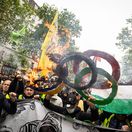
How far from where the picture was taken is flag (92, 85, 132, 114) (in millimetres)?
7641

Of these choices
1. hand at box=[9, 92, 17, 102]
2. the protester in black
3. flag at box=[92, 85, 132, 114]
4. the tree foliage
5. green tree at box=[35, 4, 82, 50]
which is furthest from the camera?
green tree at box=[35, 4, 82, 50]

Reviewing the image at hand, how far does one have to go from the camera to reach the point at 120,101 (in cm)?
781

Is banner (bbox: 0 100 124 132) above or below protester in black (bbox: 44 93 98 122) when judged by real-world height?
below

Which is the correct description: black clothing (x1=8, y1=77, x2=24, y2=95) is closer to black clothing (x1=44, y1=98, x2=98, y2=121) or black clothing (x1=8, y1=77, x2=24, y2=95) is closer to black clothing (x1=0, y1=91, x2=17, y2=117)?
black clothing (x1=44, y1=98, x2=98, y2=121)

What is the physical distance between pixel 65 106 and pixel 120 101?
121 cm

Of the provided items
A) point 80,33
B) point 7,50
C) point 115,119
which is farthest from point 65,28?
point 115,119

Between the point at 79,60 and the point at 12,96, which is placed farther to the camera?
the point at 79,60

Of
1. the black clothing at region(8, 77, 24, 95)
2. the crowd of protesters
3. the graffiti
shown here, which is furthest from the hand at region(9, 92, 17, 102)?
the black clothing at region(8, 77, 24, 95)

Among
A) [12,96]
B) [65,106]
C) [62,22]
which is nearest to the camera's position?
[12,96]

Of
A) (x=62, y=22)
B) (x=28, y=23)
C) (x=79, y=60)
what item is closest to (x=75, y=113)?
(x=79, y=60)

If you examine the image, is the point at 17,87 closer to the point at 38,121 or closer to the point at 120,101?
the point at 38,121

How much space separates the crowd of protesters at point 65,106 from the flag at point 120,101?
5.8 inches

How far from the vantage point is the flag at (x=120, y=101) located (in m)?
7.64

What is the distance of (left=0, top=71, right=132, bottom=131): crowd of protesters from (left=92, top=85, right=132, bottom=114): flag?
0.15m
